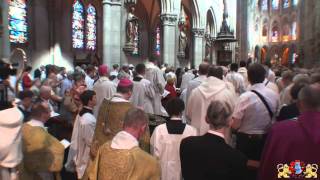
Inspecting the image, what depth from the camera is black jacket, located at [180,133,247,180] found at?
3.18 m

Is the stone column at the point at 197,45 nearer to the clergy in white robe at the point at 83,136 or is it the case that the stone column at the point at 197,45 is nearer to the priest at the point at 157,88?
the priest at the point at 157,88

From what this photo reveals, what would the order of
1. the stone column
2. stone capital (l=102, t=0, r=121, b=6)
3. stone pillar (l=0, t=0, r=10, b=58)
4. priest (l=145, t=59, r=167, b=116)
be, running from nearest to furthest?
priest (l=145, t=59, r=167, b=116)
stone pillar (l=0, t=0, r=10, b=58)
stone capital (l=102, t=0, r=121, b=6)
the stone column

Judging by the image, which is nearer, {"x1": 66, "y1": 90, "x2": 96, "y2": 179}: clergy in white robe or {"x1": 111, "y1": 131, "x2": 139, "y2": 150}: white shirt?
{"x1": 111, "y1": 131, "x2": 139, "y2": 150}: white shirt

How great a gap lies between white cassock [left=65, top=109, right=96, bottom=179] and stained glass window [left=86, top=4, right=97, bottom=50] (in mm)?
20833

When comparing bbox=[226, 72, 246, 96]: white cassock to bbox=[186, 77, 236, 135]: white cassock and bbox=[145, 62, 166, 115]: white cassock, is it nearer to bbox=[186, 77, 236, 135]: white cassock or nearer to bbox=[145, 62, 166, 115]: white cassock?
bbox=[145, 62, 166, 115]: white cassock

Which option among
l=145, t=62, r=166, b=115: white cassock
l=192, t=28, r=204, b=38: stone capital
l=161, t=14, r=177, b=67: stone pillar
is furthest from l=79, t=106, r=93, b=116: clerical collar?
l=192, t=28, r=204, b=38: stone capital

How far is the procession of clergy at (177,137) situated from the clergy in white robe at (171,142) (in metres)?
0.01

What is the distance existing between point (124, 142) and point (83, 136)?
2.44 meters

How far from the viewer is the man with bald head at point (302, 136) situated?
3053 millimetres

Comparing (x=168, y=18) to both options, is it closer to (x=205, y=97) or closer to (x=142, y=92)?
(x=142, y=92)

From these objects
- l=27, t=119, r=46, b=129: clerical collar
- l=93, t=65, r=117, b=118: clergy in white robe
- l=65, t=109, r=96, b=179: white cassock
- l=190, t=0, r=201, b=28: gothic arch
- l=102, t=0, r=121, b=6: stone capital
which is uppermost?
l=190, t=0, r=201, b=28: gothic arch


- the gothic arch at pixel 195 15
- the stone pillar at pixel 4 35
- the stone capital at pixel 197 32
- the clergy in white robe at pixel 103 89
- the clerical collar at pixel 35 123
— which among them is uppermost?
the gothic arch at pixel 195 15

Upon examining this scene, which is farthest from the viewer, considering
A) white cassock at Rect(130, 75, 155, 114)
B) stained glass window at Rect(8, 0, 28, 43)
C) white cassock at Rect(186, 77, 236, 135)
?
stained glass window at Rect(8, 0, 28, 43)

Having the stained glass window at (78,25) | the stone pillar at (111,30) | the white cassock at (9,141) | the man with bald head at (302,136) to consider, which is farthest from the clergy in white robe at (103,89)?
the stained glass window at (78,25)
